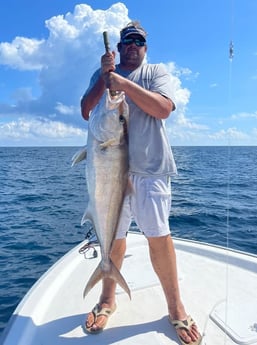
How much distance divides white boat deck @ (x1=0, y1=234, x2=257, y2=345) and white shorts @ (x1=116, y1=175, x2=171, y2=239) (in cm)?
85

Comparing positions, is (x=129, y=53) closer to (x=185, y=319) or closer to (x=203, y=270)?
(x=185, y=319)

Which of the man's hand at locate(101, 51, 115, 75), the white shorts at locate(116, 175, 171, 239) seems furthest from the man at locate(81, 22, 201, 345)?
the man's hand at locate(101, 51, 115, 75)

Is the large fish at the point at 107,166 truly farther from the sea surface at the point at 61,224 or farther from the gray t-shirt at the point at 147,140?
the sea surface at the point at 61,224

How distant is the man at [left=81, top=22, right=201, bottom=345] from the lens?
8.55 feet

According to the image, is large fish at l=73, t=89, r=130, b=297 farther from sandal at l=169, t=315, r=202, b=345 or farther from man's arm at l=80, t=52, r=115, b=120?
sandal at l=169, t=315, r=202, b=345

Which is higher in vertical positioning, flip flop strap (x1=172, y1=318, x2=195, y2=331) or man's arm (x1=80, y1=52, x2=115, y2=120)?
man's arm (x1=80, y1=52, x2=115, y2=120)

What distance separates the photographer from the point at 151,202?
2627 mm

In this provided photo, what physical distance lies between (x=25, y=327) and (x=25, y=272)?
3760 mm

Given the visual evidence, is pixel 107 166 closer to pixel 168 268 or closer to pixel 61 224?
pixel 168 268

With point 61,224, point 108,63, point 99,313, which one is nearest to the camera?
point 108,63

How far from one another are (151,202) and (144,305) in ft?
3.69

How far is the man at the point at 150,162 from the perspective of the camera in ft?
8.55

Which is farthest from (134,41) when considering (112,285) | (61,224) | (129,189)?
(61,224)

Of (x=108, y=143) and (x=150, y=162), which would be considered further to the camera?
(x=150, y=162)
